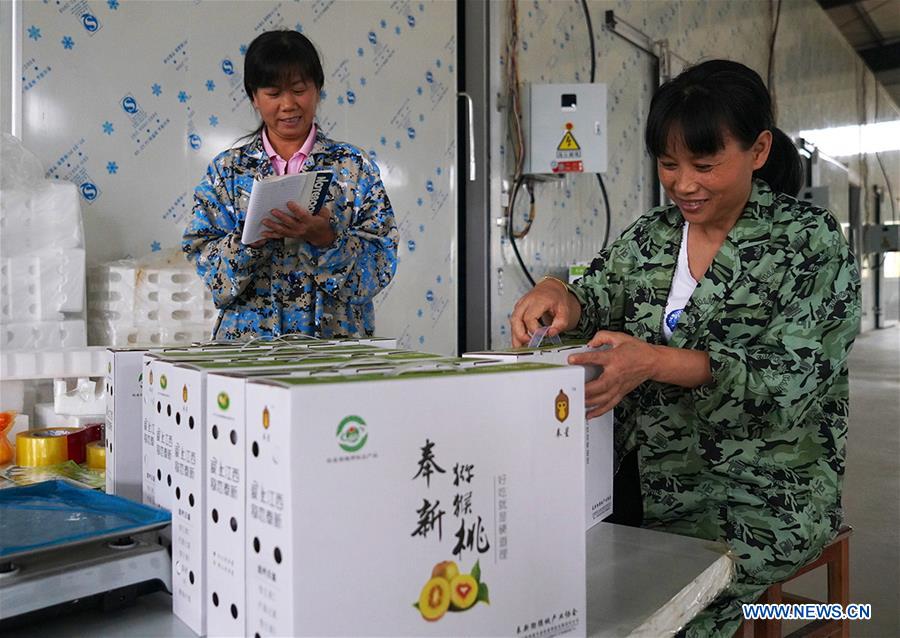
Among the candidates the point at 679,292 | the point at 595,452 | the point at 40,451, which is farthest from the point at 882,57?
the point at 40,451

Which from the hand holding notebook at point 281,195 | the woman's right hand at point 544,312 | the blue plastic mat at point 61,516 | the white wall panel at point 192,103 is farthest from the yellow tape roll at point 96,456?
the white wall panel at point 192,103

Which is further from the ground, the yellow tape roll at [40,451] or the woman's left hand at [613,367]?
the woman's left hand at [613,367]

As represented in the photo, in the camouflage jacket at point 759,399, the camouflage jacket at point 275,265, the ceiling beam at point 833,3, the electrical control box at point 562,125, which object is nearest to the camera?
the camouflage jacket at point 759,399

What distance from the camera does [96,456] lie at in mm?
1366

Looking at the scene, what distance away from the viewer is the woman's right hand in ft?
4.37

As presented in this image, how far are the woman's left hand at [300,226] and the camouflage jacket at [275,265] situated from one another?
0.12 ft

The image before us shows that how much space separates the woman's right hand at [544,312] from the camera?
1.33 meters

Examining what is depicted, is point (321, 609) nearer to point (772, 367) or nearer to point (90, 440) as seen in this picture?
point (772, 367)

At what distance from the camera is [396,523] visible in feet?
2.14

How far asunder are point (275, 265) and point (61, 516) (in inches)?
38.3

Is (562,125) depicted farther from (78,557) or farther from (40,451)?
(78,557)

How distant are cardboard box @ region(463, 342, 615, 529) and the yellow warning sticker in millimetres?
3367

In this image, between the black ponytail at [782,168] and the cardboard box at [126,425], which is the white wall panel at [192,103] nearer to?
the cardboard box at [126,425]

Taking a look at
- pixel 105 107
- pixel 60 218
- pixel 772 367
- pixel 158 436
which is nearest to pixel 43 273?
pixel 60 218
